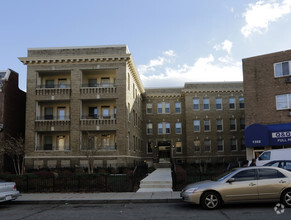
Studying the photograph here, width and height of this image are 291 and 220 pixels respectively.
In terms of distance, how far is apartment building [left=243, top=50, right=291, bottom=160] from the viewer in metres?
27.9

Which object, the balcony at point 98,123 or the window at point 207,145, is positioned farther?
the window at point 207,145

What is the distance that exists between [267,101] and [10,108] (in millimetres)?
26423

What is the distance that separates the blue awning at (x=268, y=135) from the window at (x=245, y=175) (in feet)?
55.5

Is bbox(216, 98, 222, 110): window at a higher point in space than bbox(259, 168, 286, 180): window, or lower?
higher

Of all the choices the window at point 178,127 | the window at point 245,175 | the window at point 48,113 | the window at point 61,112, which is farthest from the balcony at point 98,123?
the window at point 245,175

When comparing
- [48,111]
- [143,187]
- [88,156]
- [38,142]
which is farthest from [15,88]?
[143,187]

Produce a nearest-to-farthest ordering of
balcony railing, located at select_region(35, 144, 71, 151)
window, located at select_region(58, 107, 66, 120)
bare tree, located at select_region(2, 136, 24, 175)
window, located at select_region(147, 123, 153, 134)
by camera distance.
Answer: bare tree, located at select_region(2, 136, 24, 175) < balcony railing, located at select_region(35, 144, 71, 151) < window, located at select_region(58, 107, 66, 120) < window, located at select_region(147, 123, 153, 134)

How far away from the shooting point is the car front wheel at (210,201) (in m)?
11.6

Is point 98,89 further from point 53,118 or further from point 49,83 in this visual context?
point 49,83

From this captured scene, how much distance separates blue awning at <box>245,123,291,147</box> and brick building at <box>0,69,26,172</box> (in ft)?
77.8

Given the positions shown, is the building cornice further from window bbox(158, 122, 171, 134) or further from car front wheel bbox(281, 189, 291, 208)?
car front wheel bbox(281, 189, 291, 208)

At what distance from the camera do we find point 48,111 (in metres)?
36.2

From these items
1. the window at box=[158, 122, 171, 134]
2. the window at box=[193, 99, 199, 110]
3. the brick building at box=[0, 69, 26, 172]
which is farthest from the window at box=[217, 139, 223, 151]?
the brick building at box=[0, 69, 26, 172]

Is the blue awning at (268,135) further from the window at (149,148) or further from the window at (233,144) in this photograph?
the window at (149,148)
